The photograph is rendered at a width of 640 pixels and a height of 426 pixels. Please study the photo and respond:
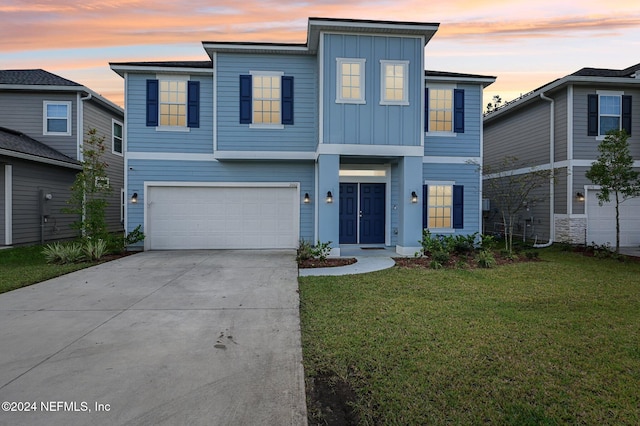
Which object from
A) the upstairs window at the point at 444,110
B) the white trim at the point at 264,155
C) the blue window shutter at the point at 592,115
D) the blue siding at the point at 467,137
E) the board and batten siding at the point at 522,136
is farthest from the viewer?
the board and batten siding at the point at 522,136

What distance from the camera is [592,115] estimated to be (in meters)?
11.7

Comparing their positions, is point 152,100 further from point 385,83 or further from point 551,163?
point 551,163

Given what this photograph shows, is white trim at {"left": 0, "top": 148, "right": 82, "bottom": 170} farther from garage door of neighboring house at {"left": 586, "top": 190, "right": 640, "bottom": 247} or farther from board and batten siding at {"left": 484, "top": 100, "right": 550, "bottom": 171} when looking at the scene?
garage door of neighboring house at {"left": 586, "top": 190, "right": 640, "bottom": 247}

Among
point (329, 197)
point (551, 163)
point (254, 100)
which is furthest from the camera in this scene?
point (551, 163)

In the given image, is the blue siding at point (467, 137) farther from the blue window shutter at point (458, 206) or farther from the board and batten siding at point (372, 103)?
the board and batten siding at point (372, 103)

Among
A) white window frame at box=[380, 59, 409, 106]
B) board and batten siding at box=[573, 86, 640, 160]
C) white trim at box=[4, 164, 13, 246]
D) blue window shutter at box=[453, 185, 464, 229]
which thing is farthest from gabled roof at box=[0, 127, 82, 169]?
board and batten siding at box=[573, 86, 640, 160]

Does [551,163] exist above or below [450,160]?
above

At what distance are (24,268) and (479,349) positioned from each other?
364 inches

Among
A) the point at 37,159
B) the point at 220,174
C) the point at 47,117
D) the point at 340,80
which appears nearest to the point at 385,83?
the point at 340,80

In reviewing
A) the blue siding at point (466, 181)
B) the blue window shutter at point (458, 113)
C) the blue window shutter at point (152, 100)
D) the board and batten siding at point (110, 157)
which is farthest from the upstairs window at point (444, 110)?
the board and batten siding at point (110, 157)

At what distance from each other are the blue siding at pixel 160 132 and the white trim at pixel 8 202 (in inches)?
152

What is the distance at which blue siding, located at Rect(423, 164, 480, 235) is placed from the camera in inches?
440

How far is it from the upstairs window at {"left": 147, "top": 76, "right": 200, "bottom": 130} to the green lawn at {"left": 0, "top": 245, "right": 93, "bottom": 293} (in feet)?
15.7

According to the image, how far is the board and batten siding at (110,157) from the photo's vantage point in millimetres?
13652
